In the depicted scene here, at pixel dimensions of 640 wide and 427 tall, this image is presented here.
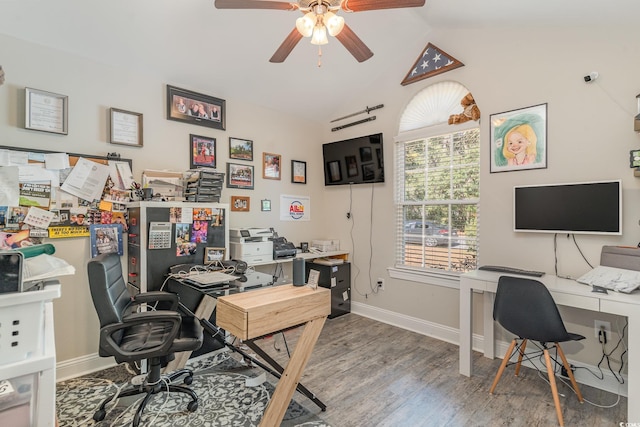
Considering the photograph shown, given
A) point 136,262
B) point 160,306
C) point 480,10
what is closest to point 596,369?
point 480,10

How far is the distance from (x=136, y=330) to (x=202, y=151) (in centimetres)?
182

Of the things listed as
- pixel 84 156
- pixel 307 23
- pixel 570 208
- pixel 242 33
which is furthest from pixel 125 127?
pixel 570 208

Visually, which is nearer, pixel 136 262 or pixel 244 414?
pixel 244 414

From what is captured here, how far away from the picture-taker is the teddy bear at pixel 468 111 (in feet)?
9.75

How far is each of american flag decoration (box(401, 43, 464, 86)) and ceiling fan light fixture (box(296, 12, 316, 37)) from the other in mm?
1903

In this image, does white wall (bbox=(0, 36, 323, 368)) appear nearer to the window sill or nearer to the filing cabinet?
the filing cabinet

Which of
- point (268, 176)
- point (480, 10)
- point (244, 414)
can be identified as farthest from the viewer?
point (268, 176)

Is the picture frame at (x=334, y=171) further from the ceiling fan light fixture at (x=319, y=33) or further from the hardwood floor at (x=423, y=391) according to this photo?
the ceiling fan light fixture at (x=319, y=33)

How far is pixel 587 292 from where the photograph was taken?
2.04 meters

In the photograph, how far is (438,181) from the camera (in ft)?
11.0

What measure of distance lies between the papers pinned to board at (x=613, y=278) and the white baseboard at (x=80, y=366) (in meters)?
3.77

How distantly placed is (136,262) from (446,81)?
134 inches

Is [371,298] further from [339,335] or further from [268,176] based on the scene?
[268,176]

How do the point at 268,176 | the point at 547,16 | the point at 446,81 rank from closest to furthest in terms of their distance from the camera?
the point at 547,16, the point at 446,81, the point at 268,176
